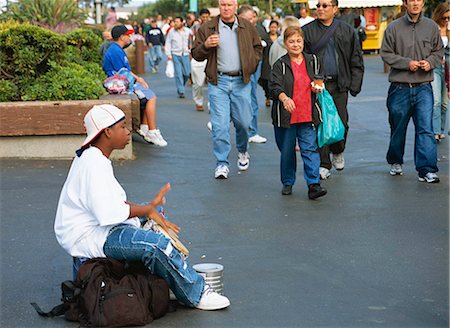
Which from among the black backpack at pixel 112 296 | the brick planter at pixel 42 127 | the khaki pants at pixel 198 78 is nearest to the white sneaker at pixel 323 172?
the brick planter at pixel 42 127

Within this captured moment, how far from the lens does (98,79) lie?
518 inches

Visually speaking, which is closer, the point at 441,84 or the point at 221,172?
the point at 221,172

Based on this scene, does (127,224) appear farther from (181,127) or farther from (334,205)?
(181,127)

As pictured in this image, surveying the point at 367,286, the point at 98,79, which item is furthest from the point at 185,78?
the point at 367,286

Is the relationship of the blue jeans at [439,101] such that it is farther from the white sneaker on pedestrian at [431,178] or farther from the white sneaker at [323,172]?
the white sneaker at [323,172]

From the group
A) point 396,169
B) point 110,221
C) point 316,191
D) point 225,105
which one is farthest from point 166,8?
point 110,221

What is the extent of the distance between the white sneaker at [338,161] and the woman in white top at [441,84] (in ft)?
4.54

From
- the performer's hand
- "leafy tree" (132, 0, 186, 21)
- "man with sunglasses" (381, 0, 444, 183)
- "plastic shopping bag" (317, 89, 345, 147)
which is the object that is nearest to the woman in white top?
"man with sunglasses" (381, 0, 444, 183)

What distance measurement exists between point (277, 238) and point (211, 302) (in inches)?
76.8

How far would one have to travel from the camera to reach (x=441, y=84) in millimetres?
12172

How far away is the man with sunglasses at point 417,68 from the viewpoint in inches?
A: 394

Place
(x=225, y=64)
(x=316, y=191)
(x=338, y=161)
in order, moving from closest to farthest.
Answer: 1. (x=316, y=191)
2. (x=225, y=64)
3. (x=338, y=161)

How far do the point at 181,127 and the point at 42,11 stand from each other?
4417mm

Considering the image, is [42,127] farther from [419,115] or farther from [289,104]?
[419,115]
